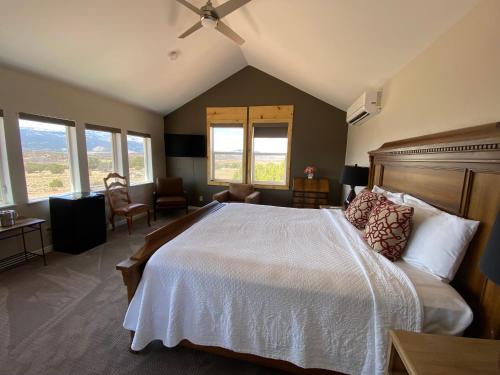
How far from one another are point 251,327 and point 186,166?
4.47 m

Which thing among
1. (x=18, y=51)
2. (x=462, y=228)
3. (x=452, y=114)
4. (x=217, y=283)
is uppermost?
(x=18, y=51)

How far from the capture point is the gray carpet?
1401mm

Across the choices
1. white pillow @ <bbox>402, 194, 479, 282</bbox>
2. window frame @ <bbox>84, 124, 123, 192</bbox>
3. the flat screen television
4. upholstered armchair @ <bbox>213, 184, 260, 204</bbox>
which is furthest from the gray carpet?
the flat screen television


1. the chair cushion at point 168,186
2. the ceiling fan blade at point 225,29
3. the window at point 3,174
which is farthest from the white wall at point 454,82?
the window at point 3,174

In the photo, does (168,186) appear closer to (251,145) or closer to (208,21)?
(251,145)

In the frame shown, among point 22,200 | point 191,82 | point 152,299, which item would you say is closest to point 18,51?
point 22,200

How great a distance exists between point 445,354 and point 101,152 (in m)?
4.63

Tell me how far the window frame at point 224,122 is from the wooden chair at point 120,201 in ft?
5.74

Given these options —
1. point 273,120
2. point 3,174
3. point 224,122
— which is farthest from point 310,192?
point 3,174

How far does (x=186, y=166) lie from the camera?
17.2 feet

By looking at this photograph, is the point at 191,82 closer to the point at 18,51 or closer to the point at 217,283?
the point at 18,51

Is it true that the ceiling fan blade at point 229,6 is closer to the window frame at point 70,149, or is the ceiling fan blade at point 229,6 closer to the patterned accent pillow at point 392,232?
the patterned accent pillow at point 392,232

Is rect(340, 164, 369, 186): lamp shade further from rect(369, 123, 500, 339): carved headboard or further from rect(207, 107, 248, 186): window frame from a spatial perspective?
rect(207, 107, 248, 186): window frame

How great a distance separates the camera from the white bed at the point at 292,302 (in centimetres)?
108
